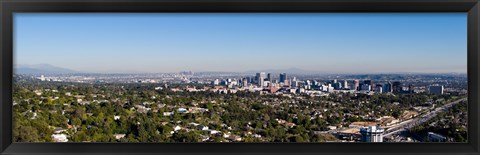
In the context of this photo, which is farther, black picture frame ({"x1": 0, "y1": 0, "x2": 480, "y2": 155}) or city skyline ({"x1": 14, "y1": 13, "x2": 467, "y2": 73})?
city skyline ({"x1": 14, "y1": 13, "x2": 467, "y2": 73})

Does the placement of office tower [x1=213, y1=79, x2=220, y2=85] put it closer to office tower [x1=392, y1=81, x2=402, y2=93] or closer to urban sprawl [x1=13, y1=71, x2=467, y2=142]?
urban sprawl [x1=13, y1=71, x2=467, y2=142]

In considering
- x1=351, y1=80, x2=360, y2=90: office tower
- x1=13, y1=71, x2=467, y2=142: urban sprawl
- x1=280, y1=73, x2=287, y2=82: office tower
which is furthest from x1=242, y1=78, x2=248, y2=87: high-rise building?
x1=351, y1=80, x2=360, y2=90: office tower

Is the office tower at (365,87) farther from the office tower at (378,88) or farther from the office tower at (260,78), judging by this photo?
the office tower at (260,78)

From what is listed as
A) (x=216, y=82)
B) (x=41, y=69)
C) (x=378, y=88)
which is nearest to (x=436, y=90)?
(x=378, y=88)

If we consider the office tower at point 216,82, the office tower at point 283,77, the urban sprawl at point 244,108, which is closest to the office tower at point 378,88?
the urban sprawl at point 244,108

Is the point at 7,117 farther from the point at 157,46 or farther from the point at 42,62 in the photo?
the point at 157,46

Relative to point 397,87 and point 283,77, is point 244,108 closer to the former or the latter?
point 283,77
